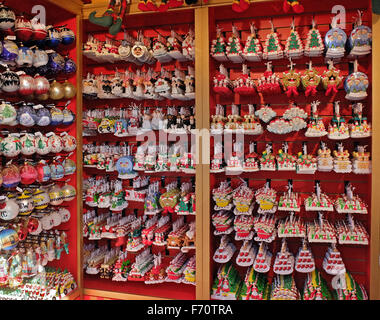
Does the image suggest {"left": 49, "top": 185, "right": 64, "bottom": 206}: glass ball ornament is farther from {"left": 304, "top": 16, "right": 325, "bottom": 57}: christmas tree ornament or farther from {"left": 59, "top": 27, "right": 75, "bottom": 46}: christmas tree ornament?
{"left": 304, "top": 16, "right": 325, "bottom": 57}: christmas tree ornament

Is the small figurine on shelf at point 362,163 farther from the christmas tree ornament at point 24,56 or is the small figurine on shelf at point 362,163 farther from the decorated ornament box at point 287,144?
the christmas tree ornament at point 24,56

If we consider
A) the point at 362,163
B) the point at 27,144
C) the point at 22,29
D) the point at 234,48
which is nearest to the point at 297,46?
the point at 234,48

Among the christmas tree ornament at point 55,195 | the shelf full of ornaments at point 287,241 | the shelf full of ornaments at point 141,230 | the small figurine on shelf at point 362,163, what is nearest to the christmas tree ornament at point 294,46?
the small figurine on shelf at point 362,163

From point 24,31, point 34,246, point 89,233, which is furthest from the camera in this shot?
point 89,233

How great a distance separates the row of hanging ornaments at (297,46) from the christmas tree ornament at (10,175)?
205 cm

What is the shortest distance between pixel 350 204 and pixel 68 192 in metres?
2.68

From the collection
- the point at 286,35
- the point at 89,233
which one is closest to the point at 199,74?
the point at 286,35

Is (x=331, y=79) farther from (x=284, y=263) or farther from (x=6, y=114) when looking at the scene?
(x=6, y=114)

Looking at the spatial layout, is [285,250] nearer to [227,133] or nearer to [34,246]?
[227,133]

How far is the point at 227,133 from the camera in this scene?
3.40 metres

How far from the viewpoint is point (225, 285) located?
3299 millimetres

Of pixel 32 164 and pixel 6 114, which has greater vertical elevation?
pixel 6 114

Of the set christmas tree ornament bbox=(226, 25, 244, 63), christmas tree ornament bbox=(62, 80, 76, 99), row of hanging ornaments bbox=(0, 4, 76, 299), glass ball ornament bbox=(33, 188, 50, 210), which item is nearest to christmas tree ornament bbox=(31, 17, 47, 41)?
row of hanging ornaments bbox=(0, 4, 76, 299)

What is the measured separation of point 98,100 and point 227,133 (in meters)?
1.71
